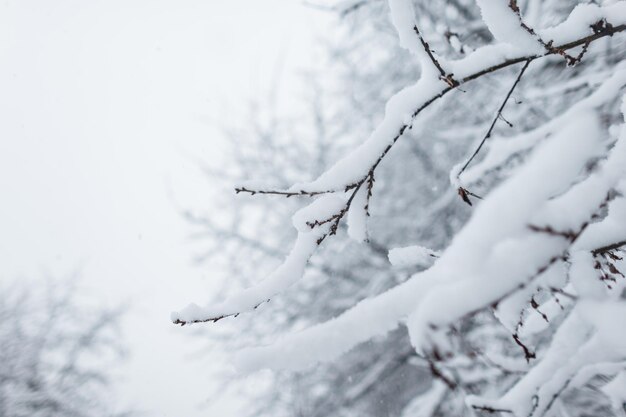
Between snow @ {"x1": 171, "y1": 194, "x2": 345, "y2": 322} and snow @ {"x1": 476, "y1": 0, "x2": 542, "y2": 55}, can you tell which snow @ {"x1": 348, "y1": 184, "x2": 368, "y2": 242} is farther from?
snow @ {"x1": 476, "y1": 0, "x2": 542, "y2": 55}

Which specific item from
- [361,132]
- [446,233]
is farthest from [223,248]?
[446,233]

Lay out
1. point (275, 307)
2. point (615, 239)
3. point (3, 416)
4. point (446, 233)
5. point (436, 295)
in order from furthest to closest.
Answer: point (3, 416), point (275, 307), point (446, 233), point (615, 239), point (436, 295)

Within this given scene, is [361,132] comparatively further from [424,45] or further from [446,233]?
[424,45]

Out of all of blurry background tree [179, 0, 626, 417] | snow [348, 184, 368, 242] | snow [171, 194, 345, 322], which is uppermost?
blurry background tree [179, 0, 626, 417]

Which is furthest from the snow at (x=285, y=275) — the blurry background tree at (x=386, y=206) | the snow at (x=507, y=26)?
the blurry background tree at (x=386, y=206)

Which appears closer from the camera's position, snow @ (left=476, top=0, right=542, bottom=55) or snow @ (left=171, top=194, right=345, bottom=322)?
snow @ (left=476, top=0, right=542, bottom=55)

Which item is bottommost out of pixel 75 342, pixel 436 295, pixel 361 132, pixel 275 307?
pixel 436 295

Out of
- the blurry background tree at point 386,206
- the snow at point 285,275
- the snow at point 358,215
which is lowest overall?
the snow at point 285,275

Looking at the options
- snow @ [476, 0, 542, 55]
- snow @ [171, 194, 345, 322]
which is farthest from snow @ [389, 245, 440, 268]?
snow @ [476, 0, 542, 55]

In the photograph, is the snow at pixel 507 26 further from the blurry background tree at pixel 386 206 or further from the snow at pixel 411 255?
the blurry background tree at pixel 386 206

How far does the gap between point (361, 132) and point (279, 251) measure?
8.55ft

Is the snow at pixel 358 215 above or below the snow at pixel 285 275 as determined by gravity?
above

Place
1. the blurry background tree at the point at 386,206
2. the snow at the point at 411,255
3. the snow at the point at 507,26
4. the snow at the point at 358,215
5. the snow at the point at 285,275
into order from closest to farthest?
the snow at the point at 507,26 < the snow at the point at 285,275 < the snow at the point at 358,215 < the snow at the point at 411,255 < the blurry background tree at the point at 386,206

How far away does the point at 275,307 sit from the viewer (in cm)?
692
